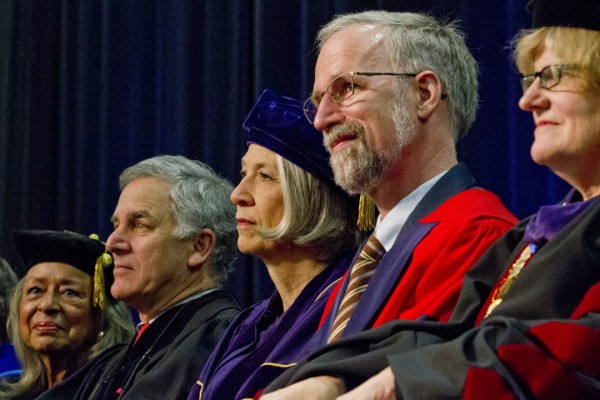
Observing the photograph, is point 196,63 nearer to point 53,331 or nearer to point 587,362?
point 53,331

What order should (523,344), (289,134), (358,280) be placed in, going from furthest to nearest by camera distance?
1. (289,134)
2. (358,280)
3. (523,344)

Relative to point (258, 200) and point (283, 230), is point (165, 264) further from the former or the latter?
point (283, 230)

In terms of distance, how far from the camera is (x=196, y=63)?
4242 millimetres

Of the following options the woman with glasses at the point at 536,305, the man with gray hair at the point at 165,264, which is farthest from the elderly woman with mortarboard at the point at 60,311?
the woman with glasses at the point at 536,305

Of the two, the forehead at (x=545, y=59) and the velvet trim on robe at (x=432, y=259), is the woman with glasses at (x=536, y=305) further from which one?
the velvet trim on robe at (x=432, y=259)

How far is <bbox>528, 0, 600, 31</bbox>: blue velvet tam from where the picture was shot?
171cm

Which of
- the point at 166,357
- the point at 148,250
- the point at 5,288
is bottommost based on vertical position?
the point at 5,288

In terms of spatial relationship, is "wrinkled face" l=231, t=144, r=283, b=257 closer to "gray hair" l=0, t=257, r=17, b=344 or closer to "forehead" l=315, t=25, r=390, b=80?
"forehead" l=315, t=25, r=390, b=80

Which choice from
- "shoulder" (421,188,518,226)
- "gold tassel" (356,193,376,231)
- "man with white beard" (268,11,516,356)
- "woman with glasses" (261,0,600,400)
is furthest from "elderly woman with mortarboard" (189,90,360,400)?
"woman with glasses" (261,0,600,400)

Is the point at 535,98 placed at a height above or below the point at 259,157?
above

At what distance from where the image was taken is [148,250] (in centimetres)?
352

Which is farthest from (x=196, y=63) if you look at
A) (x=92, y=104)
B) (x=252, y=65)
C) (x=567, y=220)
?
(x=567, y=220)

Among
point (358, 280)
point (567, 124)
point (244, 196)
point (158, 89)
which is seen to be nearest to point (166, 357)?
point (244, 196)

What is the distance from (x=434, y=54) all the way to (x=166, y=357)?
4.26 feet
